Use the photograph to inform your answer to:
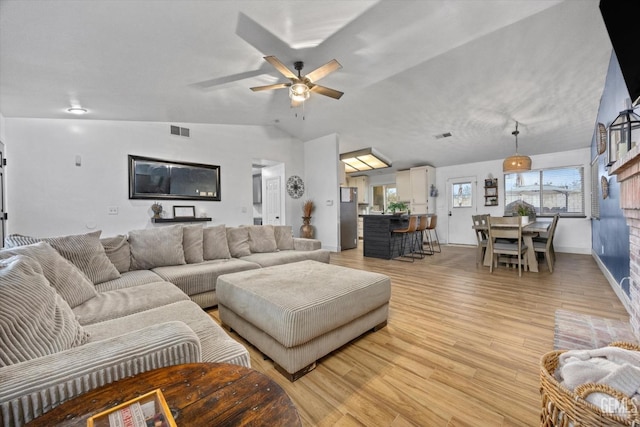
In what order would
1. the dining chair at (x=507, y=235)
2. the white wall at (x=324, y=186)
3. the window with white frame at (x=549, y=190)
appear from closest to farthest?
the dining chair at (x=507, y=235)
the window with white frame at (x=549, y=190)
the white wall at (x=324, y=186)

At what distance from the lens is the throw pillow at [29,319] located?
30.5 inches

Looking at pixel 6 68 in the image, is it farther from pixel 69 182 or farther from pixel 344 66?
pixel 344 66

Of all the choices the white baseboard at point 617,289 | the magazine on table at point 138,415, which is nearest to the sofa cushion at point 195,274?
the magazine on table at point 138,415

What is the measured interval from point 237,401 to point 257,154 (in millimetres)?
5671

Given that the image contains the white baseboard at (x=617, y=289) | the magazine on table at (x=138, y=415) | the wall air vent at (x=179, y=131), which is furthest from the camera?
the wall air vent at (x=179, y=131)

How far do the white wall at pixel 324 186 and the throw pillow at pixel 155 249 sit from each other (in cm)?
387

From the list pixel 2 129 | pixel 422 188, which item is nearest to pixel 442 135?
pixel 422 188

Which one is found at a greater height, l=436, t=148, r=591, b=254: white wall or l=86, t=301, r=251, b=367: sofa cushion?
l=436, t=148, r=591, b=254: white wall

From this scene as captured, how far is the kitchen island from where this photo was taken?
210 inches

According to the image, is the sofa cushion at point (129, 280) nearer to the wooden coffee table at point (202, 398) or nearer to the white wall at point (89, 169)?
the wooden coffee table at point (202, 398)

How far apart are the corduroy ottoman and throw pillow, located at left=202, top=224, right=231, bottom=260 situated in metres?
1.17

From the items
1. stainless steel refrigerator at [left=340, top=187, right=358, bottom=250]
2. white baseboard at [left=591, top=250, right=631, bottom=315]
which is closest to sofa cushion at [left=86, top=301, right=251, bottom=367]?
white baseboard at [left=591, top=250, right=631, bottom=315]

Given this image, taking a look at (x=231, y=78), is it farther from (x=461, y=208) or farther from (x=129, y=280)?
(x=461, y=208)

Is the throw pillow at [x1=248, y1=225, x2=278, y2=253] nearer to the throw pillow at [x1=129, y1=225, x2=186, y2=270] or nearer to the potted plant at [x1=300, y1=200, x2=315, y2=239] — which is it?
the throw pillow at [x1=129, y1=225, x2=186, y2=270]
